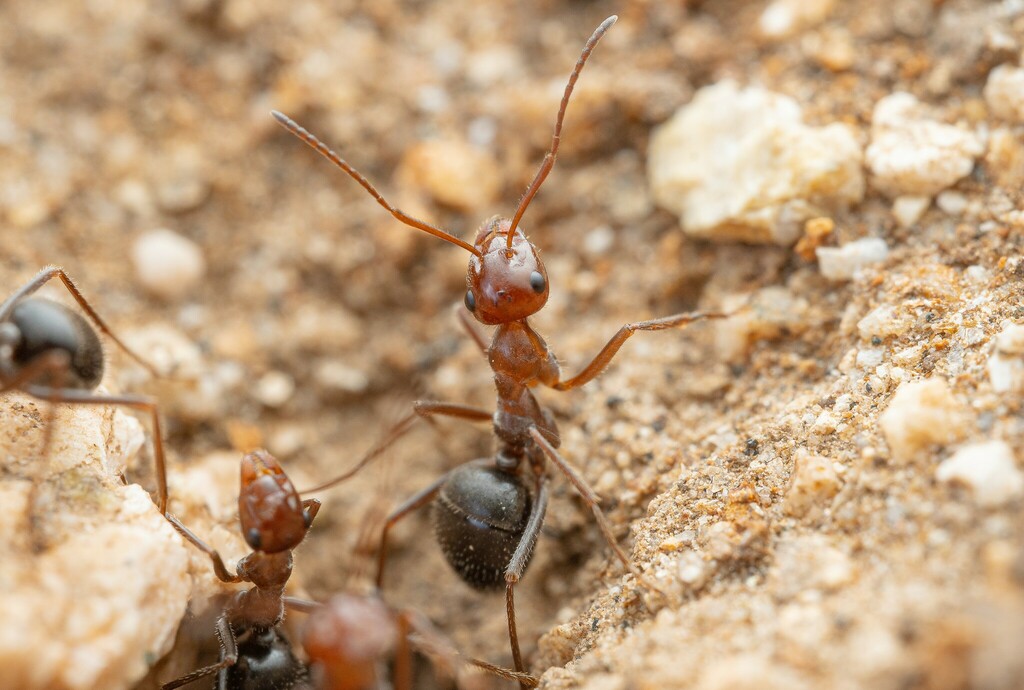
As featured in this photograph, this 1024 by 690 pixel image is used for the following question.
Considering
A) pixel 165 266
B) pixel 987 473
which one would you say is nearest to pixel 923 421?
pixel 987 473

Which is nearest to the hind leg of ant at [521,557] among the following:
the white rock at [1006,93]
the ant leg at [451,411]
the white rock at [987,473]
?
the ant leg at [451,411]

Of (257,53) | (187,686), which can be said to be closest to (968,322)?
(187,686)

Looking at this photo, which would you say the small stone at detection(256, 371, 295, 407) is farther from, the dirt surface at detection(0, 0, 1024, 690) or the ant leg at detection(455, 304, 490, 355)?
the ant leg at detection(455, 304, 490, 355)

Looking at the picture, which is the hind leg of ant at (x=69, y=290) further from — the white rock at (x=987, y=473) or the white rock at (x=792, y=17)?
the white rock at (x=792, y=17)

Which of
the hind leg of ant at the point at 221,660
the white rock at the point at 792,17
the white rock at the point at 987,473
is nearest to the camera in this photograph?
the white rock at the point at 987,473

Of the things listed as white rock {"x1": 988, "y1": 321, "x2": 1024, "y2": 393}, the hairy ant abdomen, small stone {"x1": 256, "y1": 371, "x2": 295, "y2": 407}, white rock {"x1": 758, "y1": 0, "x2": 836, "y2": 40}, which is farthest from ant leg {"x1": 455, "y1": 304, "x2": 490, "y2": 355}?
white rock {"x1": 988, "y1": 321, "x2": 1024, "y2": 393}

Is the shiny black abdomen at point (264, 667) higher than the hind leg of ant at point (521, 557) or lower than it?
lower

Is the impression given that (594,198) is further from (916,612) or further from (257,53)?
(916,612)

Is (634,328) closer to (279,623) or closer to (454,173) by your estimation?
(454,173)
